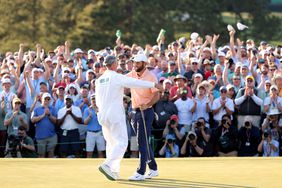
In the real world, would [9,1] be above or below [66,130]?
above

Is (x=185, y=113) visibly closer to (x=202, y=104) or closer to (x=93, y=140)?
(x=202, y=104)

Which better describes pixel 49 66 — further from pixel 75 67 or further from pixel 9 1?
pixel 9 1

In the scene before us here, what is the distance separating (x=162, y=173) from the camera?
19.7 meters

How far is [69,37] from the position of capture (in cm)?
5641

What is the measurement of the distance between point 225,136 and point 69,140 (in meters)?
3.41

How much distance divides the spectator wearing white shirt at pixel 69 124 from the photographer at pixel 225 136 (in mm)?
3048

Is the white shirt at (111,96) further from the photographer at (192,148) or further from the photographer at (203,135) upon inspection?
the photographer at (203,135)

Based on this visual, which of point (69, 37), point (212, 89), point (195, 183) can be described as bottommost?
point (195, 183)

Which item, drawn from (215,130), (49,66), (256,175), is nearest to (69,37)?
(49,66)

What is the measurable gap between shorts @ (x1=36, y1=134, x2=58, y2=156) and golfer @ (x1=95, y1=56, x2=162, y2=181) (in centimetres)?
746

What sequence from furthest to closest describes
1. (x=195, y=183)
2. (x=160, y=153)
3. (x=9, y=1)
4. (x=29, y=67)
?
(x=9, y=1) < (x=29, y=67) < (x=160, y=153) < (x=195, y=183)

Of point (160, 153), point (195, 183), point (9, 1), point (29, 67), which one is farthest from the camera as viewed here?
point (9, 1)

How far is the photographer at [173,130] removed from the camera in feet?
83.1

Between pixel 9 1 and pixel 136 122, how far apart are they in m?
37.6
